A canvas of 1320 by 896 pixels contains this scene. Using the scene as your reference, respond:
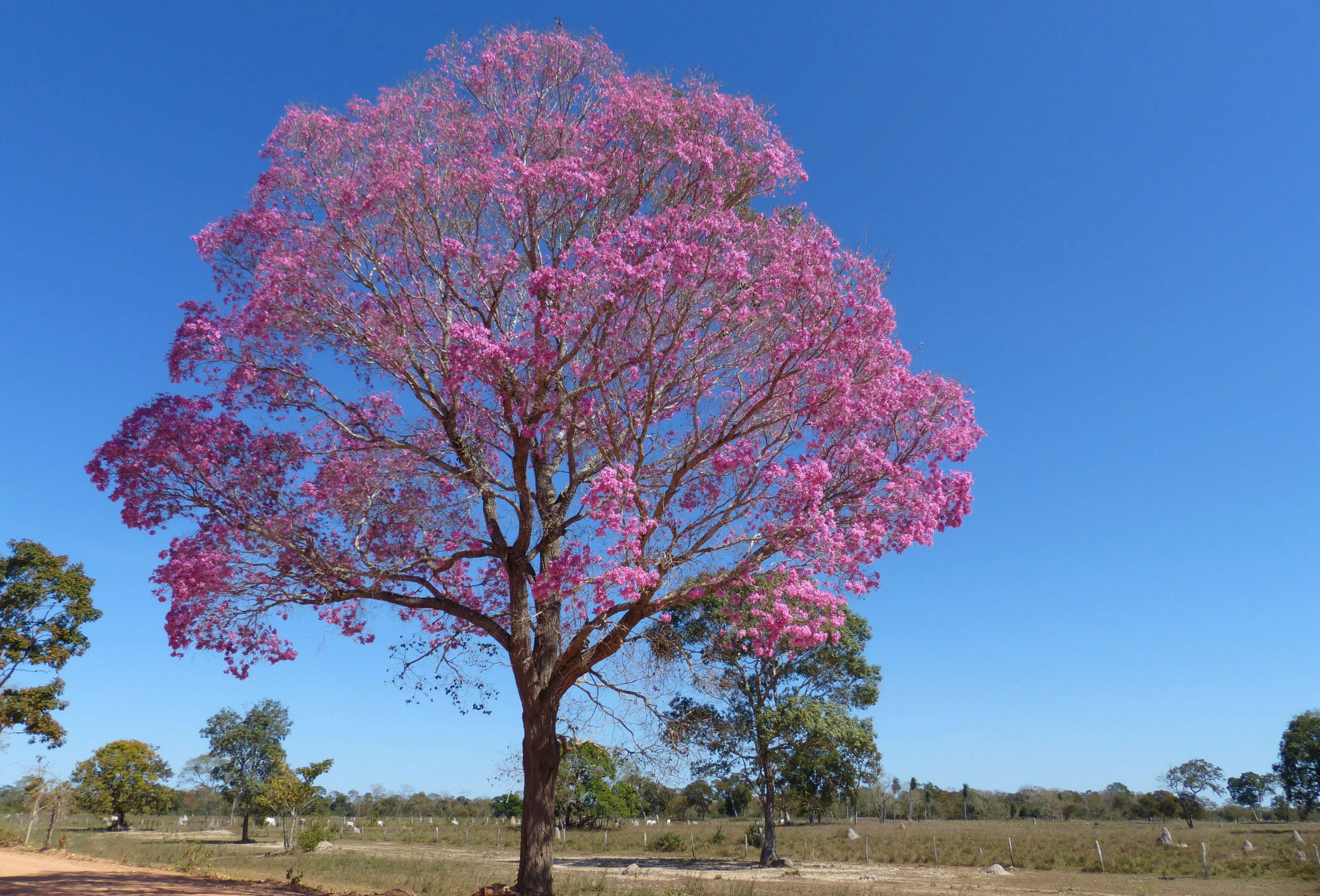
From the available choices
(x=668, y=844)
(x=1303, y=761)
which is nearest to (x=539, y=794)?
(x=668, y=844)

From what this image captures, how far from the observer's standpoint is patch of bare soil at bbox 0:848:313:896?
12.2 meters

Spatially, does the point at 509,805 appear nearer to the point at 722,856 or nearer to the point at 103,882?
the point at 722,856

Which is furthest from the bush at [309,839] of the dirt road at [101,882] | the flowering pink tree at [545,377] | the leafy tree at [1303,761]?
the leafy tree at [1303,761]

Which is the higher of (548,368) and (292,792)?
(548,368)

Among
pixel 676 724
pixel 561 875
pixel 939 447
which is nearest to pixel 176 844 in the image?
pixel 561 875

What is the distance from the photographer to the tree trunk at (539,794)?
10.5 m

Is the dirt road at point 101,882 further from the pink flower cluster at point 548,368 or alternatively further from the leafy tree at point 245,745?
the leafy tree at point 245,745

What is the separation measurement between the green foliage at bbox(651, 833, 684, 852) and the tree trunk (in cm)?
2734

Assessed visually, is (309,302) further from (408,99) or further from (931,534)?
(931,534)

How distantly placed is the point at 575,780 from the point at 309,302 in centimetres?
3695

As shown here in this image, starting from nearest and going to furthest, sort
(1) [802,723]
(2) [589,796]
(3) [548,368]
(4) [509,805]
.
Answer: (3) [548,368], (1) [802,723], (2) [589,796], (4) [509,805]

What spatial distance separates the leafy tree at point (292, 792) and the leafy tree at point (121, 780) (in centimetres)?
1772

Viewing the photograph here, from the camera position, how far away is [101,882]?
45.1ft

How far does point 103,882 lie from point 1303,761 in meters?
Answer: 73.7
